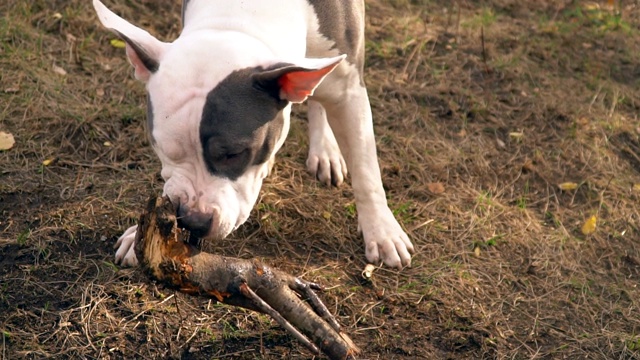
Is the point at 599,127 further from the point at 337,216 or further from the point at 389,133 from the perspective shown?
the point at 337,216

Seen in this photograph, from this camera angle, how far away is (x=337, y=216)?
4039 mm

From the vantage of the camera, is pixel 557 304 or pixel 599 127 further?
pixel 599 127

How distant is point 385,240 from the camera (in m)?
3.78

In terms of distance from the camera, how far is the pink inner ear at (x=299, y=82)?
2846 mm

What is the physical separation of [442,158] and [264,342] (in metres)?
1.68

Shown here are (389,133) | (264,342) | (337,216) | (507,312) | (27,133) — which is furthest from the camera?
(389,133)

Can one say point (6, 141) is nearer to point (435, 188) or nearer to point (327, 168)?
point (327, 168)

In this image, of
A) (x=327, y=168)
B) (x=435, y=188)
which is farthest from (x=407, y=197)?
(x=327, y=168)

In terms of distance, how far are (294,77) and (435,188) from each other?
1593mm

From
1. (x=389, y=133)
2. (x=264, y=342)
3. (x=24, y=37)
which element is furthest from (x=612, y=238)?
(x=24, y=37)

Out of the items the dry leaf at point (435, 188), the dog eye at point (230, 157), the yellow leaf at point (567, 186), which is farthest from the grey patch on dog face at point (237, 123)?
the yellow leaf at point (567, 186)

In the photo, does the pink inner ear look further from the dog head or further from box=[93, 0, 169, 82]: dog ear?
box=[93, 0, 169, 82]: dog ear

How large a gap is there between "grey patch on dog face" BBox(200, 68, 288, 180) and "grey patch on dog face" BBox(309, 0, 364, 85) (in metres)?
0.59

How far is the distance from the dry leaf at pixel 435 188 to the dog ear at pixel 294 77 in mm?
1444
